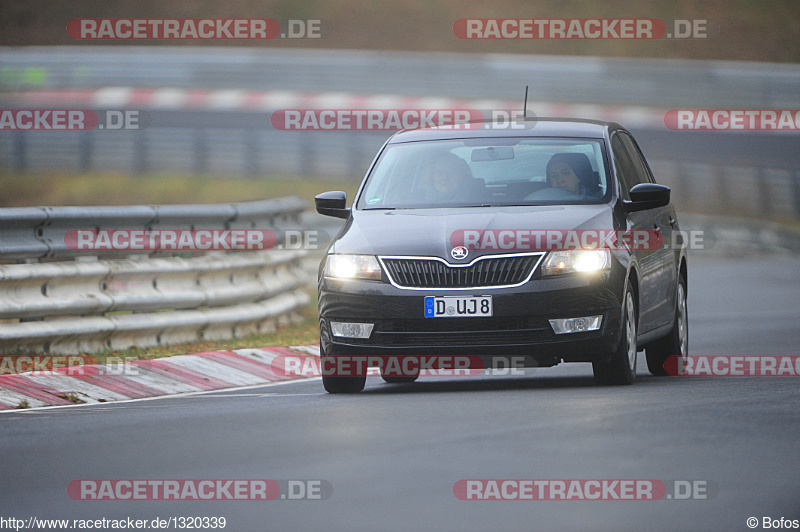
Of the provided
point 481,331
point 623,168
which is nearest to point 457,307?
point 481,331

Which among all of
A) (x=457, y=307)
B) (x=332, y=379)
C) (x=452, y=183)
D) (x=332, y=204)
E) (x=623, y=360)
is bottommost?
(x=332, y=379)

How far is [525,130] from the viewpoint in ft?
38.7

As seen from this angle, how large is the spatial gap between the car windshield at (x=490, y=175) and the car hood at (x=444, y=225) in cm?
23

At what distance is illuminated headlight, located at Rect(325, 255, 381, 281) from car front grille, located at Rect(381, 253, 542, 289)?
0.28 m

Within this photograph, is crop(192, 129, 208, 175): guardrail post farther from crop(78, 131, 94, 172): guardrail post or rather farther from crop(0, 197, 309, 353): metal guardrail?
crop(0, 197, 309, 353): metal guardrail

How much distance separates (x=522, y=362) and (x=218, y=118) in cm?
2987

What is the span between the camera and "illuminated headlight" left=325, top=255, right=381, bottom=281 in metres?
10.5

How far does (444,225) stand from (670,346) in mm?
2610

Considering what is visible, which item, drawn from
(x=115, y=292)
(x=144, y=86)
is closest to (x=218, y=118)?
(x=144, y=86)

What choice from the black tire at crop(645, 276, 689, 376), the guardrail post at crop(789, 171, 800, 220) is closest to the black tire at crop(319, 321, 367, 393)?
the black tire at crop(645, 276, 689, 376)

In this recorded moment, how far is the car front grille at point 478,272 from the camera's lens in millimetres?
10266

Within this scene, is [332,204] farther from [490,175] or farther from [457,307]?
[457,307]

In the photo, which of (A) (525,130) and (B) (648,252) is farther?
(A) (525,130)

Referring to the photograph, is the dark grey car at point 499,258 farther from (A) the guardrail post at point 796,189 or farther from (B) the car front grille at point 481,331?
(A) the guardrail post at point 796,189
